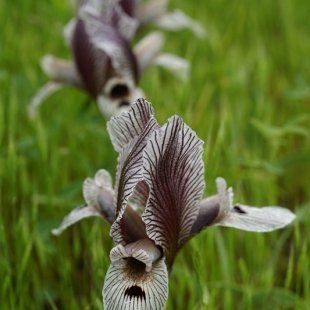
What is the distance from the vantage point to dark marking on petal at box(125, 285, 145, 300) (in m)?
1.08

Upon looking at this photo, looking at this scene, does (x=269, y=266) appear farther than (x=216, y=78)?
No

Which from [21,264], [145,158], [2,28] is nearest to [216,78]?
[2,28]

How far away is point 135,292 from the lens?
1087mm

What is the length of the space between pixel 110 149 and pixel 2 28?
0.89 meters

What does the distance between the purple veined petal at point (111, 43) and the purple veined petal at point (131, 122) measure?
753 millimetres

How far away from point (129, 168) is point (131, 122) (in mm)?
87

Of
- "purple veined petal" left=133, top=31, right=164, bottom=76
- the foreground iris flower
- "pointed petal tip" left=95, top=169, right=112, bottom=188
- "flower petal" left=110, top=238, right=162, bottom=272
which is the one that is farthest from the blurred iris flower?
"flower petal" left=110, top=238, right=162, bottom=272

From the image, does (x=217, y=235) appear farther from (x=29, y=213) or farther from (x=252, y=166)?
(x=29, y=213)

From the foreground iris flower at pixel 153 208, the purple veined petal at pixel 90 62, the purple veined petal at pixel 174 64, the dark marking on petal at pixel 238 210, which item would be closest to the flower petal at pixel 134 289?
the foreground iris flower at pixel 153 208

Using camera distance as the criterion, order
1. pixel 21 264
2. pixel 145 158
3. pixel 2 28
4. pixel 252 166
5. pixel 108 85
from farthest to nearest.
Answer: pixel 2 28, pixel 108 85, pixel 252 166, pixel 21 264, pixel 145 158

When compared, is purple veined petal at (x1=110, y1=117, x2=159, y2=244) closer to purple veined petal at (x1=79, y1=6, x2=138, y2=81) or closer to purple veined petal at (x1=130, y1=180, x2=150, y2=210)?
purple veined petal at (x1=130, y1=180, x2=150, y2=210)

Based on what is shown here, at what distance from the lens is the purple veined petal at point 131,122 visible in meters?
1.14

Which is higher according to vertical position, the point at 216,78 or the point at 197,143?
the point at 216,78

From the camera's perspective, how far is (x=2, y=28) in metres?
2.70
